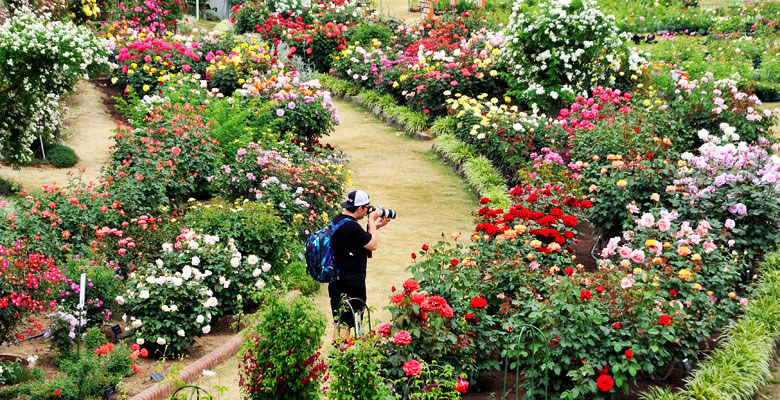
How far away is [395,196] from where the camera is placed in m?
11.4

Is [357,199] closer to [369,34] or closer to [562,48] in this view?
[562,48]

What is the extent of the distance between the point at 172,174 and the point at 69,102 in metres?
6.70

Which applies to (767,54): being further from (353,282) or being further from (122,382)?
(122,382)

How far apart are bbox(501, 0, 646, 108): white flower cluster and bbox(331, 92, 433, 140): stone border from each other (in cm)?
195

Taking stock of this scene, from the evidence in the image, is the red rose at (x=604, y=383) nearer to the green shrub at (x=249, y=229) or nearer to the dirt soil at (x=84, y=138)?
the green shrub at (x=249, y=229)

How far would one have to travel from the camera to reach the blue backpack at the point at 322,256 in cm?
634

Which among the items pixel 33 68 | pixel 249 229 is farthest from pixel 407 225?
pixel 33 68

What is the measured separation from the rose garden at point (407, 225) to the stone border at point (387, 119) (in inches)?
3.3

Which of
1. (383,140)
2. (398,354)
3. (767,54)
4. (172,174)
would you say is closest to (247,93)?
(383,140)

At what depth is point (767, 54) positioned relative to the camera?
61.3ft

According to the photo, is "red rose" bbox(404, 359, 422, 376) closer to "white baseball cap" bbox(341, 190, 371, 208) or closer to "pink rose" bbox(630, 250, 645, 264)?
"white baseball cap" bbox(341, 190, 371, 208)

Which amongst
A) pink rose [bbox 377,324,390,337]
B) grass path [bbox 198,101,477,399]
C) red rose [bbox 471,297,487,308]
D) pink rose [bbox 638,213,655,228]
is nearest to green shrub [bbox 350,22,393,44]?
grass path [bbox 198,101,477,399]

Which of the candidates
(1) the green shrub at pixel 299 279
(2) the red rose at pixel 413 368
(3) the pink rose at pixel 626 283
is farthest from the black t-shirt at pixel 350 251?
(3) the pink rose at pixel 626 283

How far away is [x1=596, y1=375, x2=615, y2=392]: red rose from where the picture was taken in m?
5.07
